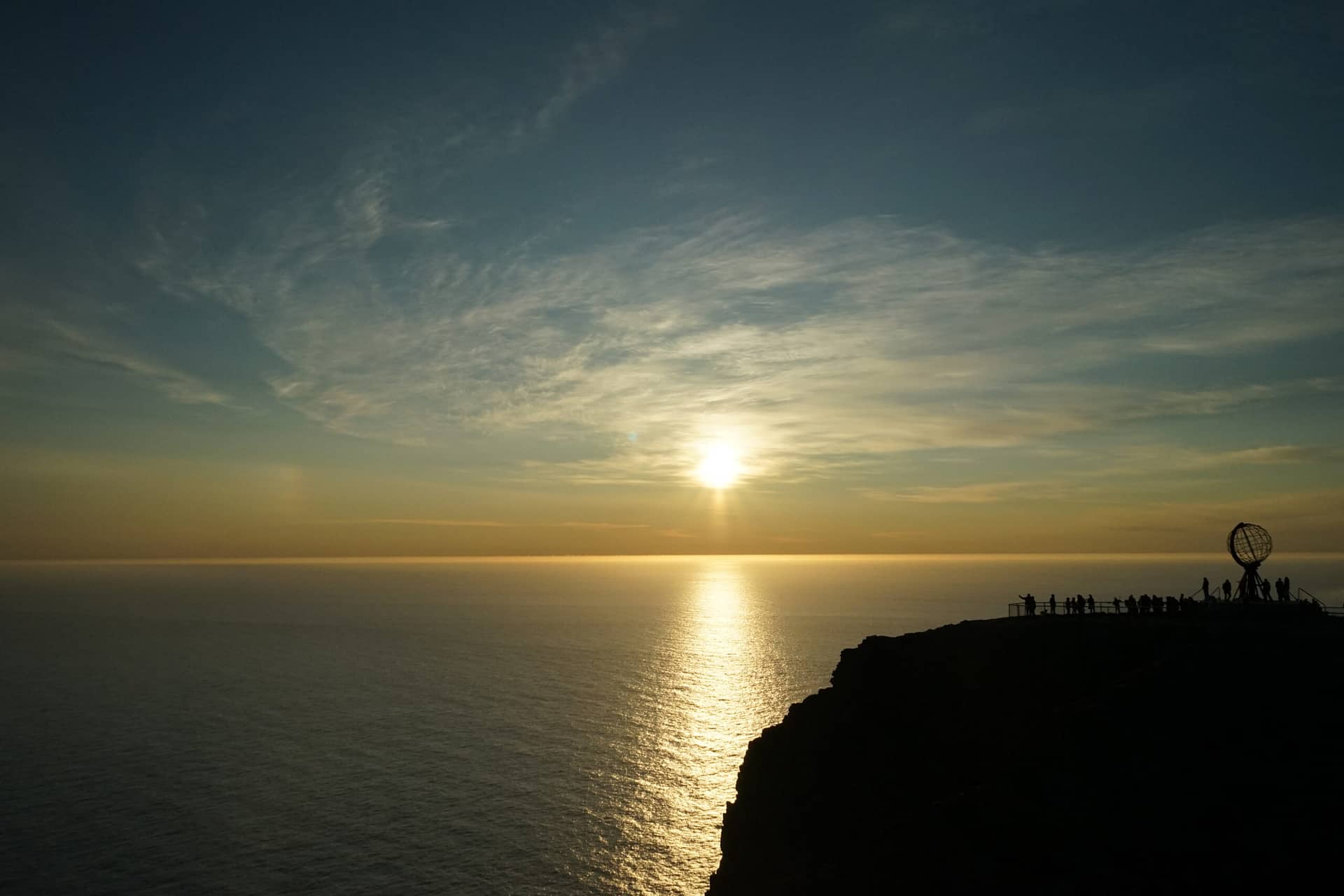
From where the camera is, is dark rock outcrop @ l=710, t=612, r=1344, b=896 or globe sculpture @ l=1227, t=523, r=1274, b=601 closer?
dark rock outcrop @ l=710, t=612, r=1344, b=896

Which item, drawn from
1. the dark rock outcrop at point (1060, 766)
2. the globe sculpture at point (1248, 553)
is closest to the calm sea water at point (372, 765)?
the dark rock outcrop at point (1060, 766)

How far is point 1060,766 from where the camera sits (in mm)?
24828

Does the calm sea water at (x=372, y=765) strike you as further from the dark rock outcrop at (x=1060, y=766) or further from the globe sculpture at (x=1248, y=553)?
the globe sculpture at (x=1248, y=553)

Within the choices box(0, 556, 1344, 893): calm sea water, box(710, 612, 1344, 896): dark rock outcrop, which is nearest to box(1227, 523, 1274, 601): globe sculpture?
box(710, 612, 1344, 896): dark rock outcrop

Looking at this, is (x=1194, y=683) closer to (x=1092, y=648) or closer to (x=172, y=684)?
(x=1092, y=648)

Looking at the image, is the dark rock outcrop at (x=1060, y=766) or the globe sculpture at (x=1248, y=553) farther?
Answer: the globe sculpture at (x=1248, y=553)

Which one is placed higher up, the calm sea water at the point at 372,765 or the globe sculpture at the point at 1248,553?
the globe sculpture at the point at 1248,553

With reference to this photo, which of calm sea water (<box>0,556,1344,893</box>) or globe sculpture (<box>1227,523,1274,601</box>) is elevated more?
globe sculpture (<box>1227,523,1274,601</box>)

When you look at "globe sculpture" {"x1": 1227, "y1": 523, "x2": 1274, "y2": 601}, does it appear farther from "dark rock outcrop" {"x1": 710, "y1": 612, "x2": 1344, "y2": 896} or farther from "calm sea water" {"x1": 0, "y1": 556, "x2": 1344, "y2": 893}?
"calm sea water" {"x1": 0, "y1": 556, "x2": 1344, "y2": 893}

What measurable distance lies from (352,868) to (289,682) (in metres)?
68.4

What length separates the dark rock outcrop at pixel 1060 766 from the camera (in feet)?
64.6

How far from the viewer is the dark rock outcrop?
64.6ft

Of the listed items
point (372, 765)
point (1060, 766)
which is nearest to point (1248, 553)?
point (1060, 766)

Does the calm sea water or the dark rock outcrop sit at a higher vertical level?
the dark rock outcrop
